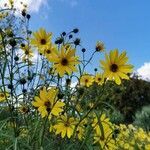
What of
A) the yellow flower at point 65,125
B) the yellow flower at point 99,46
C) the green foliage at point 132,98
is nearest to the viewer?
the yellow flower at point 65,125

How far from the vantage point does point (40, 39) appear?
3.79 metres

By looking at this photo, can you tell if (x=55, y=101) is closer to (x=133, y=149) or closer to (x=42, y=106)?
(x=42, y=106)

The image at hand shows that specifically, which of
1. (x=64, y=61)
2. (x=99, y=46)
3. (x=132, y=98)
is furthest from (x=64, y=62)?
(x=132, y=98)

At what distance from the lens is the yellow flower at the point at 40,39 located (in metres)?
3.78

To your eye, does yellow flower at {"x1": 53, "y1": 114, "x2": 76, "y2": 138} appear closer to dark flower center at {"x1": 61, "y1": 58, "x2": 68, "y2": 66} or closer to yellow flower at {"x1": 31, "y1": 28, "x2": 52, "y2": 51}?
yellow flower at {"x1": 31, "y1": 28, "x2": 52, "y2": 51}

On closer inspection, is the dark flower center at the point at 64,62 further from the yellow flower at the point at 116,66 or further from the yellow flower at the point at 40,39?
the yellow flower at the point at 40,39

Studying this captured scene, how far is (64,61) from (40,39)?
0.70 metres

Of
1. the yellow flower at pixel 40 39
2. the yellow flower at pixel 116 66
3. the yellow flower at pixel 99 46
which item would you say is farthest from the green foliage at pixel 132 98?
the yellow flower at pixel 116 66

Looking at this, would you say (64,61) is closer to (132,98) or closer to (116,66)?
(116,66)

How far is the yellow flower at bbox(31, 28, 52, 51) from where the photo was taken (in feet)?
12.4

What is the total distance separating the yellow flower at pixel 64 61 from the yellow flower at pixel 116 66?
0.59 feet

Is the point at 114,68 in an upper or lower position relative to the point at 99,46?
lower

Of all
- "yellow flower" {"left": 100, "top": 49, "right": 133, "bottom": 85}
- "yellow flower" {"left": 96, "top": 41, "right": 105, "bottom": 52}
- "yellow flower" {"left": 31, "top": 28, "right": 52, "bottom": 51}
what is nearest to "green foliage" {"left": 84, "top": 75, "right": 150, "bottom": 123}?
"yellow flower" {"left": 96, "top": 41, "right": 105, "bottom": 52}

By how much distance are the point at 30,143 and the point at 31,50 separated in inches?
55.3
